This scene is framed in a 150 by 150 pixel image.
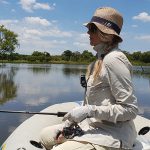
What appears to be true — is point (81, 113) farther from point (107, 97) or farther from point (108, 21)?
point (108, 21)

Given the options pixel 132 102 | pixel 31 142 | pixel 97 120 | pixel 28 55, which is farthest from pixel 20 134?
pixel 28 55

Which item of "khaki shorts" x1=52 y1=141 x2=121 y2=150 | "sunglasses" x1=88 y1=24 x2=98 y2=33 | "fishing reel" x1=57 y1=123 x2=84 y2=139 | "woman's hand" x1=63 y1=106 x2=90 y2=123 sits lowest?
"khaki shorts" x1=52 y1=141 x2=121 y2=150

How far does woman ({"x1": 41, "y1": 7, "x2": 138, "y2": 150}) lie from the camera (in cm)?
306

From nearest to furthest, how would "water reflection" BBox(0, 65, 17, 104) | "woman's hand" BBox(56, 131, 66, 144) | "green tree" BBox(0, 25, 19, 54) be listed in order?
"woman's hand" BBox(56, 131, 66, 144), "water reflection" BBox(0, 65, 17, 104), "green tree" BBox(0, 25, 19, 54)

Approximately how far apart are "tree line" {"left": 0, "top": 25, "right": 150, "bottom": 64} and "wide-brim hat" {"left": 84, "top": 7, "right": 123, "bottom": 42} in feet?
237

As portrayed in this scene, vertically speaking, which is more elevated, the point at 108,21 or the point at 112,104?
the point at 108,21

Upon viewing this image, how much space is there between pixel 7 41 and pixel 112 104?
8434 cm

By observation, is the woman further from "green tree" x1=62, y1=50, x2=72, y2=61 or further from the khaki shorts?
"green tree" x1=62, y1=50, x2=72, y2=61

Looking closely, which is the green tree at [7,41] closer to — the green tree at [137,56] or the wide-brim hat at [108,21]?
the green tree at [137,56]

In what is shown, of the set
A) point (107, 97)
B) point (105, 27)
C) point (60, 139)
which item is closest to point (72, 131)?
point (60, 139)

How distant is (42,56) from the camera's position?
335 ft

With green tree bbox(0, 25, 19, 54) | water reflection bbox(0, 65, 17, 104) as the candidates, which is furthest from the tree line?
water reflection bbox(0, 65, 17, 104)

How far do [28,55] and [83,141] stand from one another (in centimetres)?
10220

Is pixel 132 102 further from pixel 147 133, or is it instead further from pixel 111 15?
pixel 147 133
